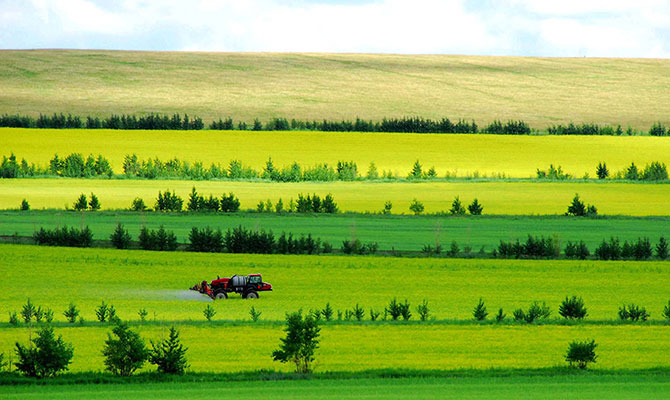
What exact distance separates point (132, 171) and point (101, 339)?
1617 inches

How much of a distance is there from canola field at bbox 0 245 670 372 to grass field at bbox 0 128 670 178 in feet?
97.7

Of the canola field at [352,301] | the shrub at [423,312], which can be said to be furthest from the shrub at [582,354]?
the shrub at [423,312]

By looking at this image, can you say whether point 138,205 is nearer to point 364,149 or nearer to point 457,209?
point 457,209

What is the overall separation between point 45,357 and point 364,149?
54.3m

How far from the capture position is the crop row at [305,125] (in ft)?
258

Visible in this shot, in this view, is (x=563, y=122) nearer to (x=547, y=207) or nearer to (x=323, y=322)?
(x=547, y=207)

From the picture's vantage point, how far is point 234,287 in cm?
3303

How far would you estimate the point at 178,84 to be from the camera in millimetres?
97875

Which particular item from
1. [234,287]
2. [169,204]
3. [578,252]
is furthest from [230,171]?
[234,287]

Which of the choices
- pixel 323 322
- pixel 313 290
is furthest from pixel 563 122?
pixel 323 322

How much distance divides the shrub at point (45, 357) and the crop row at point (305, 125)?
192ft

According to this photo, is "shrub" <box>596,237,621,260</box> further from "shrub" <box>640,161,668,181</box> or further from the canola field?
"shrub" <box>640,161,668,181</box>

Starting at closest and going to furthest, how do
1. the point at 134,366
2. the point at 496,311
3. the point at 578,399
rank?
1. the point at 578,399
2. the point at 134,366
3. the point at 496,311

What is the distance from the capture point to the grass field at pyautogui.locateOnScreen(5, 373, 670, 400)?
1958 cm
